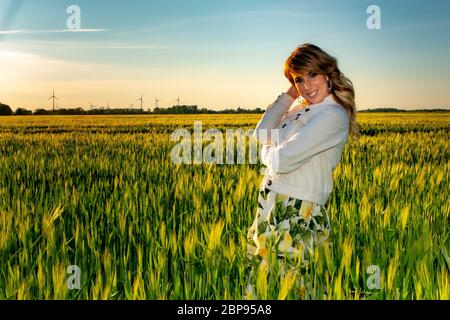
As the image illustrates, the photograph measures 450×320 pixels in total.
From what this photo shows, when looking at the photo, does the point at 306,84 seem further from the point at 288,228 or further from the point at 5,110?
the point at 5,110

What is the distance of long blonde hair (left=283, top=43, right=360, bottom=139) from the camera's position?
2.25 metres

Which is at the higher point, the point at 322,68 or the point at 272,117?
the point at 322,68

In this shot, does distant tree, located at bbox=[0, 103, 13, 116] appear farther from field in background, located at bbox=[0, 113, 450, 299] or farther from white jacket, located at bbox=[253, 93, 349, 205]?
white jacket, located at bbox=[253, 93, 349, 205]

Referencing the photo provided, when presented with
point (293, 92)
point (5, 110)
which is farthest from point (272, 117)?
point (5, 110)

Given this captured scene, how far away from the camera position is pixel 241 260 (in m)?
2.42

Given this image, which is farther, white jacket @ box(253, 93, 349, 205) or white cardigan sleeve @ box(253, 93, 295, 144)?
white cardigan sleeve @ box(253, 93, 295, 144)

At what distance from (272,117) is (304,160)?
13.1 inches

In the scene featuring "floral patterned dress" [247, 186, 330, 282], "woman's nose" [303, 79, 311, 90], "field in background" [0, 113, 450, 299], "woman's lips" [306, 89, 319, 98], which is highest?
"woman's nose" [303, 79, 311, 90]

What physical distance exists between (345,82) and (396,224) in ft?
4.09

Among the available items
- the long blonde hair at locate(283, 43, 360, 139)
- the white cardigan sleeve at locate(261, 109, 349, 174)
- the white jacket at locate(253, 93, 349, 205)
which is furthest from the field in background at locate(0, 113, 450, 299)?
the long blonde hair at locate(283, 43, 360, 139)

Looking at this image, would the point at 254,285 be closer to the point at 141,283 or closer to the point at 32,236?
the point at 141,283

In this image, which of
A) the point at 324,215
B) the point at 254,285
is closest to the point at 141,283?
the point at 254,285

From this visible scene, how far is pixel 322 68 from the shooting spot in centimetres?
227
